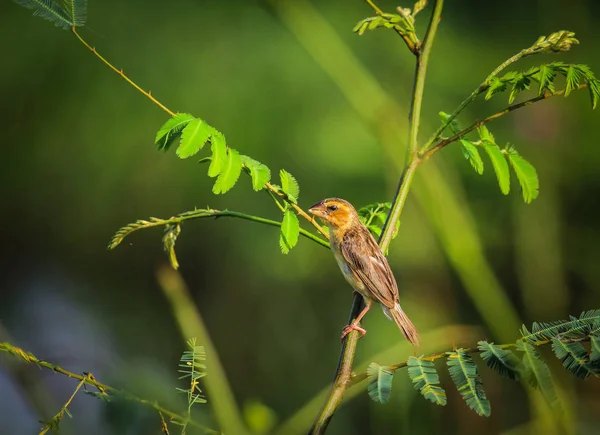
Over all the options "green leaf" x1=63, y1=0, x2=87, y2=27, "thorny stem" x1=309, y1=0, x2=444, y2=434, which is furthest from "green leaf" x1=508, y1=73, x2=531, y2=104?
"green leaf" x1=63, y1=0, x2=87, y2=27

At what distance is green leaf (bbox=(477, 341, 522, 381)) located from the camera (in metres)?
1.61

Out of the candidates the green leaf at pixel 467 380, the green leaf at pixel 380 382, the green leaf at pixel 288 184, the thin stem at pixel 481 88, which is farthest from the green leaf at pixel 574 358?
the green leaf at pixel 288 184

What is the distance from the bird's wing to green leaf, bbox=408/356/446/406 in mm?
1031

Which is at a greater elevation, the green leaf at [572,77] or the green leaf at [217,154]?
the green leaf at [572,77]

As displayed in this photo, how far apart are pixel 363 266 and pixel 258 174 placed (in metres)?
0.95

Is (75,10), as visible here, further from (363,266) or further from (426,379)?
(363,266)

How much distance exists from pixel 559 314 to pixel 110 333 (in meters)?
3.44

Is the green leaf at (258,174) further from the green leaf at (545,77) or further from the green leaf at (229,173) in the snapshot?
the green leaf at (545,77)

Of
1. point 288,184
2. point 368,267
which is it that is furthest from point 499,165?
point 368,267

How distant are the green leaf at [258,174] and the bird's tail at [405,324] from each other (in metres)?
0.91

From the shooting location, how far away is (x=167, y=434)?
1665 mm

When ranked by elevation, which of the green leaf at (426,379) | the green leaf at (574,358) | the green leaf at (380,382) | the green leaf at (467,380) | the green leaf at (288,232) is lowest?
the green leaf at (380,382)

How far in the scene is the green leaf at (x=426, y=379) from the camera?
167 cm

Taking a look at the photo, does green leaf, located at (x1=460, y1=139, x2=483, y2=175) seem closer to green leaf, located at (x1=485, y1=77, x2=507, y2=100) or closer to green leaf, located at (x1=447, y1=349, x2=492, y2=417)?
green leaf, located at (x1=485, y1=77, x2=507, y2=100)
